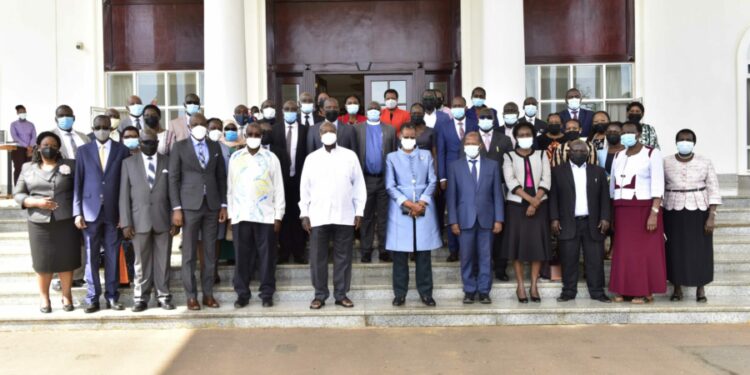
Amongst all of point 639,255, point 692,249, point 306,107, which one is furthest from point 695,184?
point 306,107

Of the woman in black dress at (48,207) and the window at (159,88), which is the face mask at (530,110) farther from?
the window at (159,88)

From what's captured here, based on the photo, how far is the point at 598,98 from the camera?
38.2 ft

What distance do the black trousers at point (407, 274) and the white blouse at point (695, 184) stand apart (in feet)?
9.27

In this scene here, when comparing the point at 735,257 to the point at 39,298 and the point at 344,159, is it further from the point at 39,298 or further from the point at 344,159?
the point at 39,298

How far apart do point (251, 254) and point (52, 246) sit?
2.08m

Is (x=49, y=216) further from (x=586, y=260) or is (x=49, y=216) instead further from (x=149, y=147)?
(x=586, y=260)

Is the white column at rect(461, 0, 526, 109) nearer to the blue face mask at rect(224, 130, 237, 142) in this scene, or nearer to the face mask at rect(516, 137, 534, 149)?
the face mask at rect(516, 137, 534, 149)

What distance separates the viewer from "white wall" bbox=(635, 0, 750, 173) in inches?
434

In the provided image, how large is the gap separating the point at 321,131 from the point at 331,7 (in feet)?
19.3

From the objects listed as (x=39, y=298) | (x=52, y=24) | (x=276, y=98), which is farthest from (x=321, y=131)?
(x=52, y=24)

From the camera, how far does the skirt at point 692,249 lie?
678 cm

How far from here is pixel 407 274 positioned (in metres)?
6.82

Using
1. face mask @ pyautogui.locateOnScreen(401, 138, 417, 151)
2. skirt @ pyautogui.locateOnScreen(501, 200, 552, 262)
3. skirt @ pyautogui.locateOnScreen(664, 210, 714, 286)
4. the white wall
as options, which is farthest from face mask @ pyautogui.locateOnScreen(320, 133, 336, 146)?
the white wall

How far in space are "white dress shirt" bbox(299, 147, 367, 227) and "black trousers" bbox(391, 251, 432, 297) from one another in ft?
2.23
